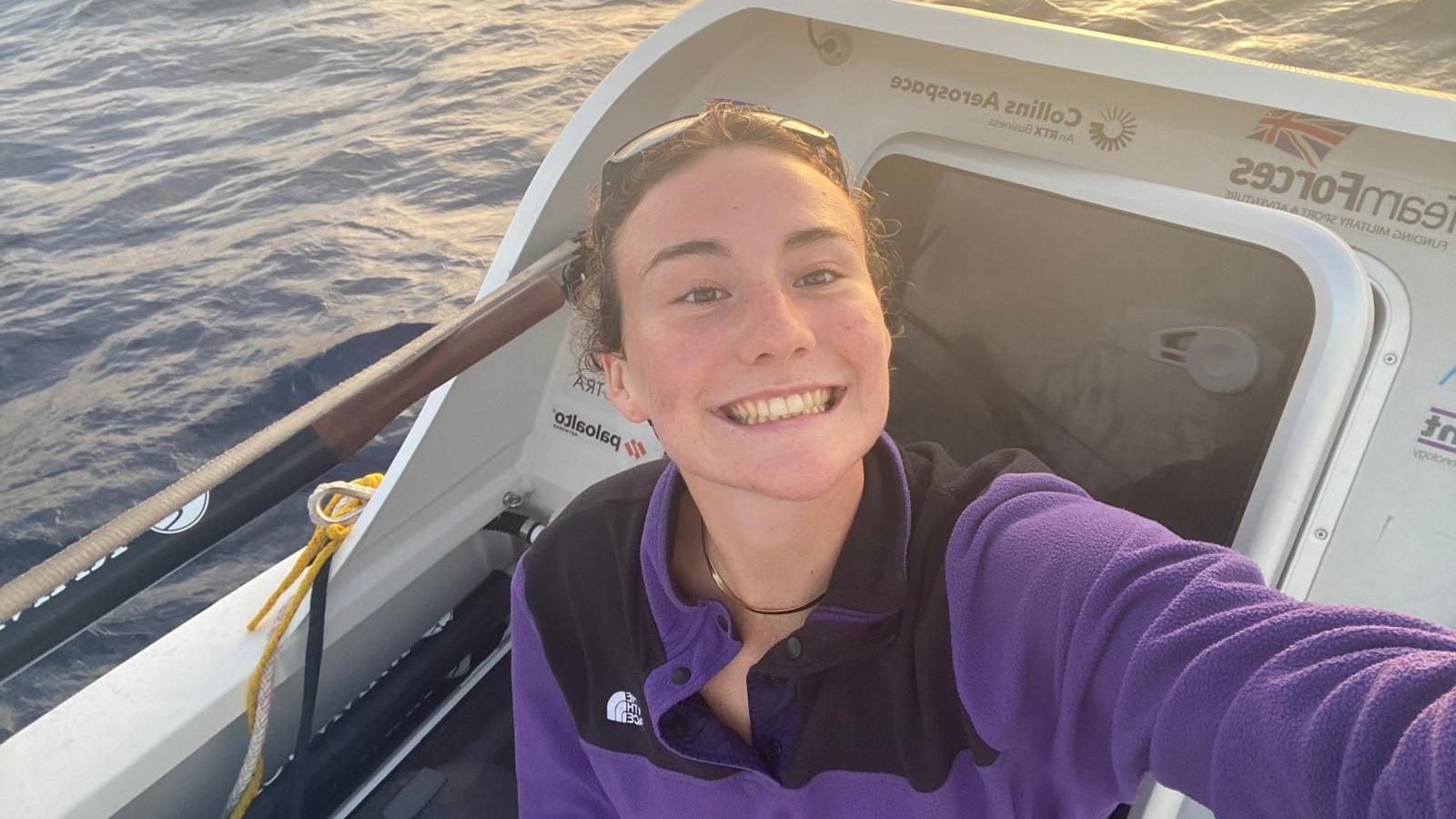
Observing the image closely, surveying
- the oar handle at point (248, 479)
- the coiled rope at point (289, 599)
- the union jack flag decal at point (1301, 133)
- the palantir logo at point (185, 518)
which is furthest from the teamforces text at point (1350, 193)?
the coiled rope at point (289, 599)

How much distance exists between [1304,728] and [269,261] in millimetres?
6144

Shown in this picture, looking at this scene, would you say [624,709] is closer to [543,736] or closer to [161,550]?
[543,736]

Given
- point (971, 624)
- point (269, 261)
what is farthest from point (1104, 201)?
point (269, 261)

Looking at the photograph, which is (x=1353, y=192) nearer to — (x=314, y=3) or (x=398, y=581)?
(x=398, y=581)

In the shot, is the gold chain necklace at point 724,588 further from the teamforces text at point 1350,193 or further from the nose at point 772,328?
the teamforces text at point 1350,193

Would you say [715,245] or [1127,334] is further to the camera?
[1127,334]

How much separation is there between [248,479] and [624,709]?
86 cm

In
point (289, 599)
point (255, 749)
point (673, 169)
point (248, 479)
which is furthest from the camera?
point (289, 599)

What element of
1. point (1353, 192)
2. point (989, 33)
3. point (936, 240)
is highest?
point (989, 33)

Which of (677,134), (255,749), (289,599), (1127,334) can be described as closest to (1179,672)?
(677,134)

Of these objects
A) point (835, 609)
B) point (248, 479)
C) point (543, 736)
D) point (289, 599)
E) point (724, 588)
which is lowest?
point (289, 599)

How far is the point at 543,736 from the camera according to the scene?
1.47 metres

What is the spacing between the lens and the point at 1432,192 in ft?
5.57

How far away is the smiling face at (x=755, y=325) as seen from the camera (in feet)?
3.64
